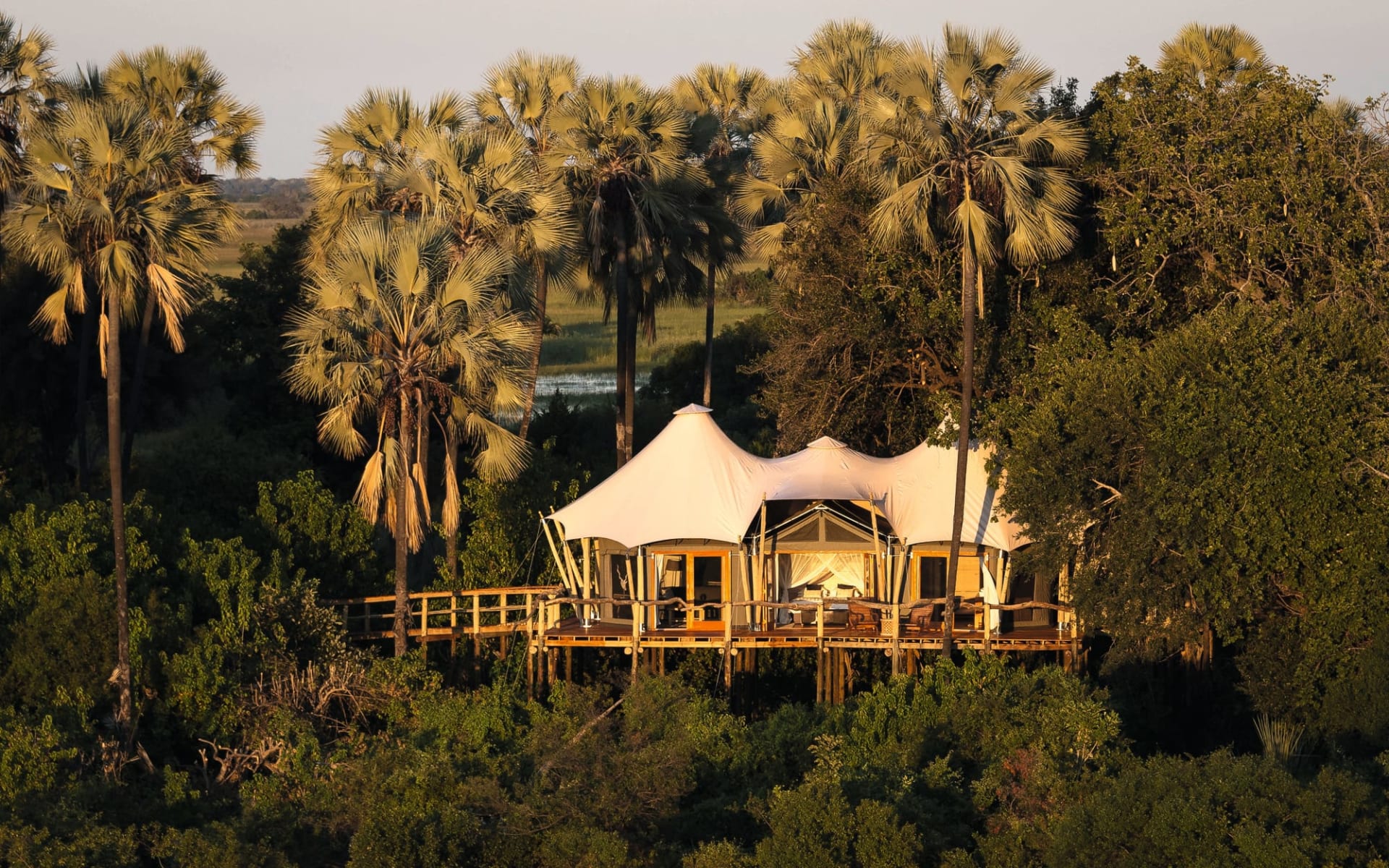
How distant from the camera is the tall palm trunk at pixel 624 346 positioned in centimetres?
3559

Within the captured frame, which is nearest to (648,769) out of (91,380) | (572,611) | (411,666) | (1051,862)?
(1051,862)

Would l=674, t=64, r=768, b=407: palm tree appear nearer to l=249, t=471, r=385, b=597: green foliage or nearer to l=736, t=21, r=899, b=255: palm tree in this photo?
l=736, t=21, r=899, b=255: palm tree

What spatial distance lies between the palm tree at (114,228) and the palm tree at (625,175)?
11.5 meters

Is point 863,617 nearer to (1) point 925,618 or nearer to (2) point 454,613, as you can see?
(1) point 925,618

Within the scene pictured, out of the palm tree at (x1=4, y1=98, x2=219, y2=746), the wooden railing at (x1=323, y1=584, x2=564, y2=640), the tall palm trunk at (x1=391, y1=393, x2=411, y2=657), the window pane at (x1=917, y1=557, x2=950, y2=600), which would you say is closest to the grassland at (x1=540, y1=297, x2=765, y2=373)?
the wooden railing at (x1=323, y1=584, x2=564, y2=640)

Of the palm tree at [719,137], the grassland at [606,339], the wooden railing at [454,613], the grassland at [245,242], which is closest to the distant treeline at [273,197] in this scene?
the grassland at [245,242]

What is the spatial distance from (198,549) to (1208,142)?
1864 cm

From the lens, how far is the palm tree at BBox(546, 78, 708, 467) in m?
35.2

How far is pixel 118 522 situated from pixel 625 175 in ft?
47.1

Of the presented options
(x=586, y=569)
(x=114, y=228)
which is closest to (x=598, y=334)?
(x=586, y=569)

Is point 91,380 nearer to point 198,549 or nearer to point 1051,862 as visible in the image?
point 198,549

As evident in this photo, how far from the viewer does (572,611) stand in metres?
30.9

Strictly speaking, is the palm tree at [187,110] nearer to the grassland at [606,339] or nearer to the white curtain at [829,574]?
the white curtain at [829,574]

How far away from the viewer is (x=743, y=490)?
29547 mm
